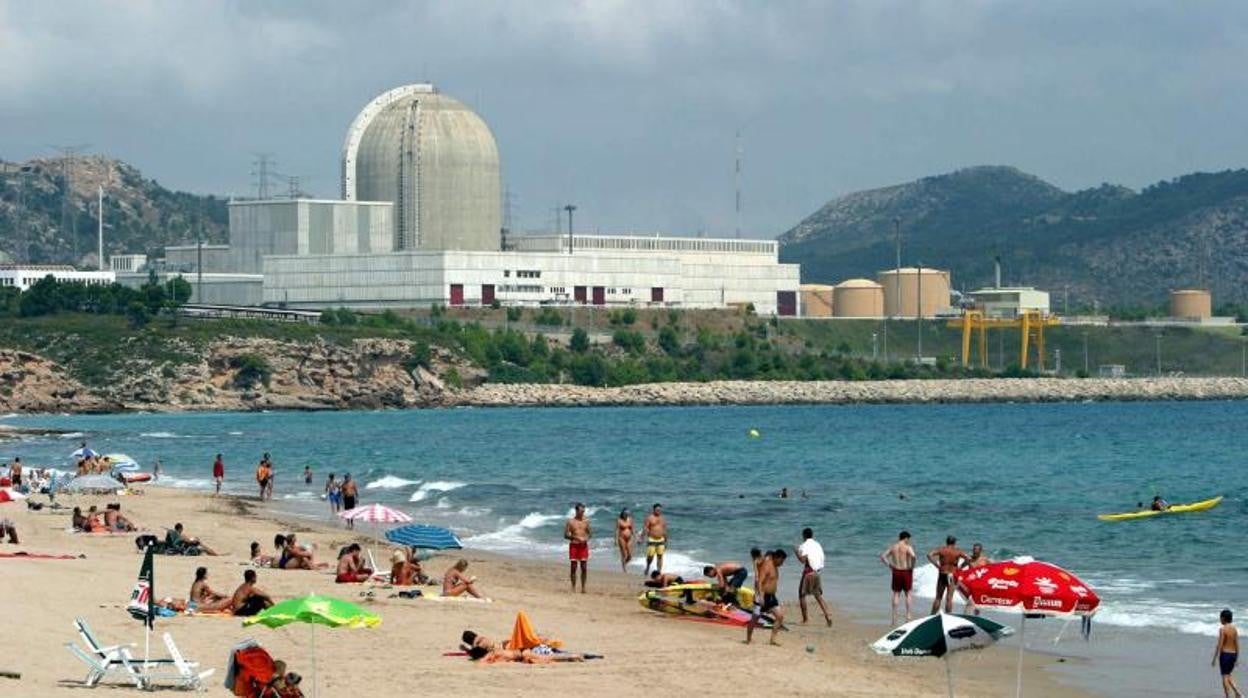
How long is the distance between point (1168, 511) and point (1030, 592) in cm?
3269

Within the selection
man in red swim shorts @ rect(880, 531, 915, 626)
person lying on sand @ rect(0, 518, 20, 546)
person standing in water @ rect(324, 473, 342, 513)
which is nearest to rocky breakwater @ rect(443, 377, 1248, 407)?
person standing in water @ rect(324, 473, 342, 513)

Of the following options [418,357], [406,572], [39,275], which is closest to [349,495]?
[406,572]

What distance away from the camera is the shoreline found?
14312 cm

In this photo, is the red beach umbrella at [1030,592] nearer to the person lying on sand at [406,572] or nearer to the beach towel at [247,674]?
the beach towel at [247,674]

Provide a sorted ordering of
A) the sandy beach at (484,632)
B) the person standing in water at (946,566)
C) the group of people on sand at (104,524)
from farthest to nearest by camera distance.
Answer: the group of people on sand at (104,524) < the person standing in water at (946,566) < the sandy beach at (484,632)

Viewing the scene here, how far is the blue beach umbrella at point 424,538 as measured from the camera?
123ft

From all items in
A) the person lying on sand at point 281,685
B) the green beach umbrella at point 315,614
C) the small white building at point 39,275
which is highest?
the small white building at point 39,275

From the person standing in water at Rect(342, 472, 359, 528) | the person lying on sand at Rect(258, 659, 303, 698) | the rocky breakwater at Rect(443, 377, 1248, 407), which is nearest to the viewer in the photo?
the person lying on sand at Rect(258, 659, 303, 698)

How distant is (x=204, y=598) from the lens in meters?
31.0

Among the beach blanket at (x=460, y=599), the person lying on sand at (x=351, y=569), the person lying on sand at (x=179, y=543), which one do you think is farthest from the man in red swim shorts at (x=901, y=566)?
the person lying on sand at (x=179, y=543)

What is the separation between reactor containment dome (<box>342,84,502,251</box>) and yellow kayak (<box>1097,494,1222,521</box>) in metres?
110

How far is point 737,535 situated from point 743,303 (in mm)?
130273

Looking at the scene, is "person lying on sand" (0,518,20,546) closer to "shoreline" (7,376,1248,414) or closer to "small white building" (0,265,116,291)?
"shoreline" (7,376,1248,414)

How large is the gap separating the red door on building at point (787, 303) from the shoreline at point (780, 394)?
1959 cm
